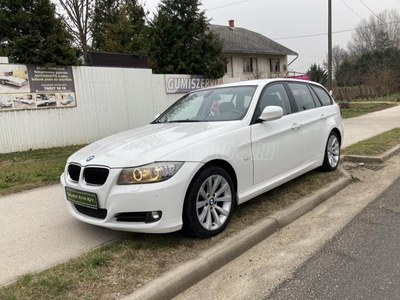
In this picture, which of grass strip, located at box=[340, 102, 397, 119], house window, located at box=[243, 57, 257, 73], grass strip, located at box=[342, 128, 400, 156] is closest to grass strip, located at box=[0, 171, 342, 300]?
grass strip, located at box=[342, 128, 400, 156]

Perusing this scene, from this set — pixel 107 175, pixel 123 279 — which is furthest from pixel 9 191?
pixel 123 279

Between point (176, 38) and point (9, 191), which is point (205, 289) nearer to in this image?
point (9, 191)

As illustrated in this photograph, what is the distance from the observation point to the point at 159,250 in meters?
3.44

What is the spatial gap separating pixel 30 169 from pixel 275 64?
3562 cm

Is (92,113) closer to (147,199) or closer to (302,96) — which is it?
(302,96)

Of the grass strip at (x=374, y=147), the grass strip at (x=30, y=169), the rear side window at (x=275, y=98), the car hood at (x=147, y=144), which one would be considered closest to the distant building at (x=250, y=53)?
the grass strip at (x=374, y=147)

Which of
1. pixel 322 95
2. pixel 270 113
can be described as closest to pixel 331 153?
pixel 322 95

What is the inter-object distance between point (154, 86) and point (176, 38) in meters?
2.32

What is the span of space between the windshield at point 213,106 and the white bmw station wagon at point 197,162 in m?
0.01

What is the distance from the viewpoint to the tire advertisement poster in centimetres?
910

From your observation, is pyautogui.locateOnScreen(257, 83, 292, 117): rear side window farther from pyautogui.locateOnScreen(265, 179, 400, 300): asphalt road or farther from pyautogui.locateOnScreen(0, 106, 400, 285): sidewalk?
pyautogui.locateOnScreen(0, 106, 400, 285): sidewalk

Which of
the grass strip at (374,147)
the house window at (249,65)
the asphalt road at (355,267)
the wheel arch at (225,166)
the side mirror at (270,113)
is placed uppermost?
the house window at (249,65)

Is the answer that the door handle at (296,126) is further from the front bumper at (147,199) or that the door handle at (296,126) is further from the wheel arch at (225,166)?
the front bumper at (147,199)

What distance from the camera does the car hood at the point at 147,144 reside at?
3.38 metres
